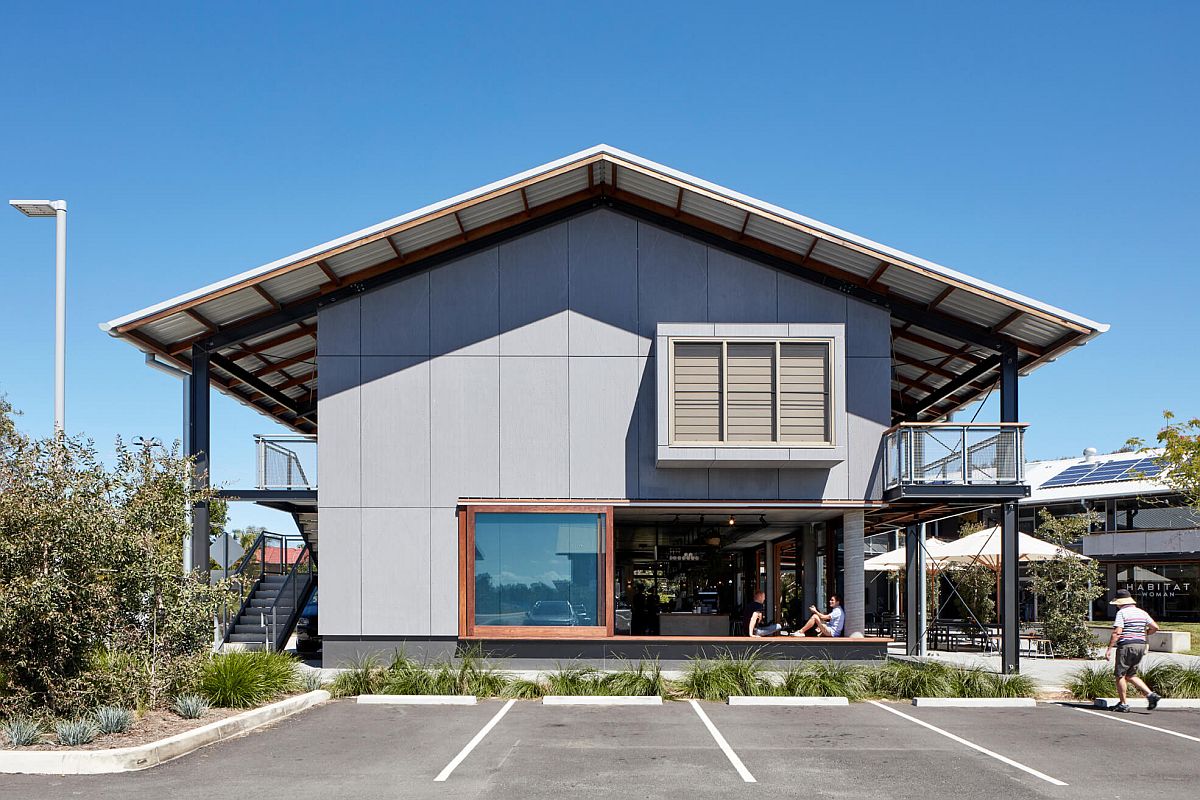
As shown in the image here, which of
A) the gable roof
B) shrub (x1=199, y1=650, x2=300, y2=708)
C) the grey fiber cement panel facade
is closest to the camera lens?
shrub (x1=199, y1=650, x2=300, y2=708)

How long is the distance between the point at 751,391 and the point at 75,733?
11801mm

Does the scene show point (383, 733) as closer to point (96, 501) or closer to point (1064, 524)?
point (96, 501)

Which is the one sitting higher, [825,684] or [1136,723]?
[825,684]

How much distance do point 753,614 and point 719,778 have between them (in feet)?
34.2

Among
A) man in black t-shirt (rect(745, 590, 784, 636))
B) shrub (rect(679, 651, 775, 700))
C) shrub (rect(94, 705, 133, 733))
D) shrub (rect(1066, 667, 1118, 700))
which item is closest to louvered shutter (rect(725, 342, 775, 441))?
man in black t-shirt (rect(745, 590, 784, 636))

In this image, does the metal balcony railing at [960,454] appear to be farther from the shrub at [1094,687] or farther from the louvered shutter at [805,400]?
the shrub at [1094,687]

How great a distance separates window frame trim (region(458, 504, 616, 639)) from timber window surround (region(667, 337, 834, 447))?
224 cm

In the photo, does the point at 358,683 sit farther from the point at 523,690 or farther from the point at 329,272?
the point at 329,272

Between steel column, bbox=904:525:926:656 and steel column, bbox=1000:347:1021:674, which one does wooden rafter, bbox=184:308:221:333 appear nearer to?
steel column, bbox=1000:347:1021:674

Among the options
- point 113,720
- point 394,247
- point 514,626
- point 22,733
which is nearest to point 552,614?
point 514,626

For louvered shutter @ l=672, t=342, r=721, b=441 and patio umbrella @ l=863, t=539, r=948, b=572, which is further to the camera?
patio umbrella @ l=863, t=539, r=948, b=572

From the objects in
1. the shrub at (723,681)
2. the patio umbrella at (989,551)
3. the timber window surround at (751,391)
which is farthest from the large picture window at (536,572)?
the patio umbrella at (989,551)

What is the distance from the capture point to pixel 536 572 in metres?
20.0

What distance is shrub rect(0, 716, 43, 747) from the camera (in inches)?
454
